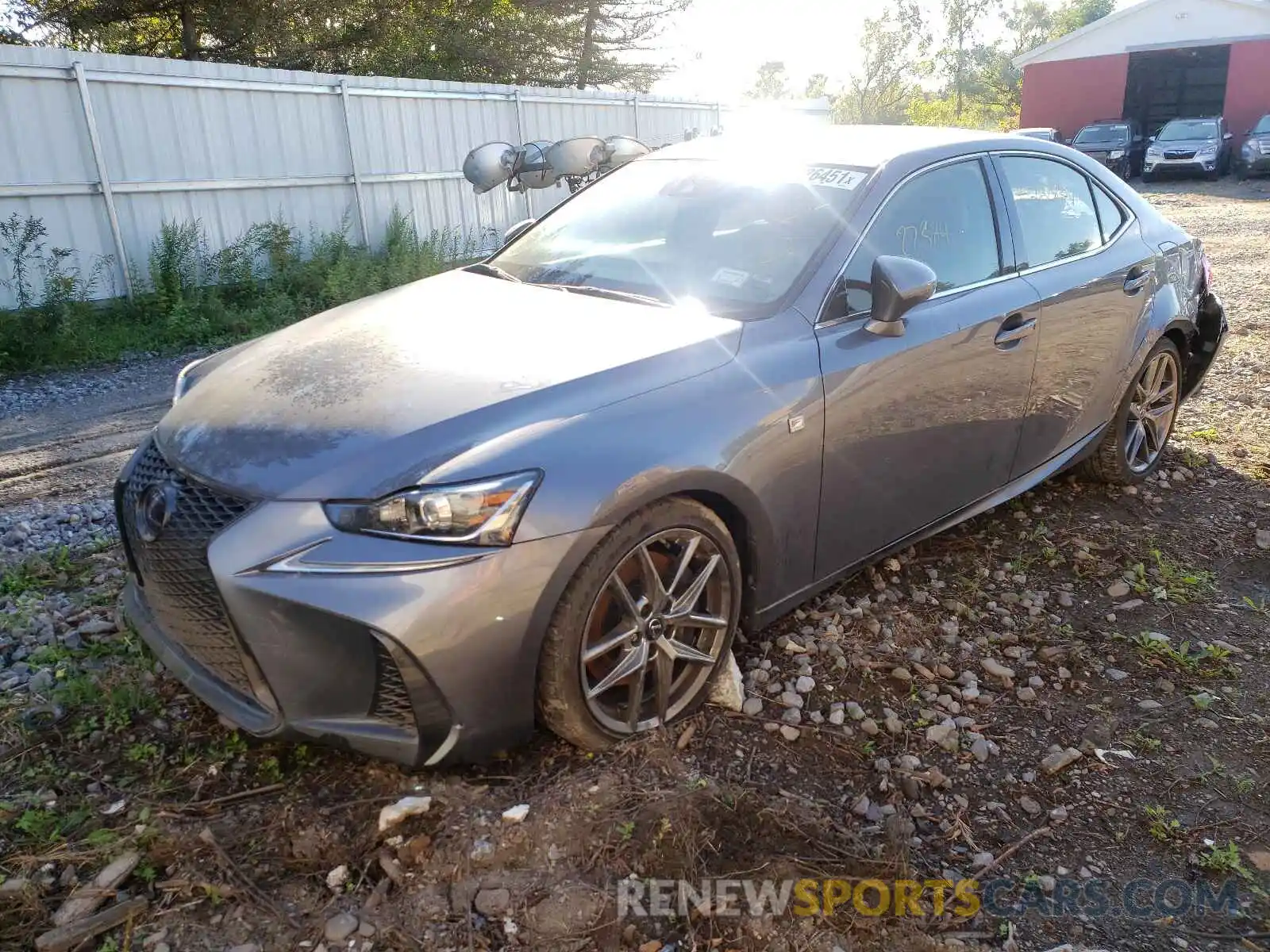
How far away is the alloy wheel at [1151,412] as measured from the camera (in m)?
4.75

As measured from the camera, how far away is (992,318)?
11.8 ft

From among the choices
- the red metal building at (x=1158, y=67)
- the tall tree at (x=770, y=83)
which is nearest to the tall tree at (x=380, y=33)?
the red metal building at (x=1158, y=67)

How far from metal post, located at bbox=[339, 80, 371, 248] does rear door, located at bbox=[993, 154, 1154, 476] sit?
9.28 m

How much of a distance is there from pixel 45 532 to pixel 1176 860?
443cm

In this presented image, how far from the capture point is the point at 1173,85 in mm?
31531

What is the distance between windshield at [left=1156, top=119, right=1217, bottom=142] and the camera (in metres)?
25.6

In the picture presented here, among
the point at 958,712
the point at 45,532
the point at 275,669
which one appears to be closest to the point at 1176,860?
the point at 958,712

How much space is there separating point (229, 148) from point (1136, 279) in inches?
364

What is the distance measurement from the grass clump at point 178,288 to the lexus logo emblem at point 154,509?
20.3 ft

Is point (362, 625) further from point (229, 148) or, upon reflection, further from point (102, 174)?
point (229, 148)

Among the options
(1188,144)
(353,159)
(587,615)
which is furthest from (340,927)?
(1188,144)

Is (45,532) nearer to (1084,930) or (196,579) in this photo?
(196,579)

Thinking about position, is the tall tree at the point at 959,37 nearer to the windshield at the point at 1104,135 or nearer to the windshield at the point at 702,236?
the windshield at the point at 1104,135

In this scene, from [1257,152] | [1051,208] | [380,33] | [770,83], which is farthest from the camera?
[770,83]
